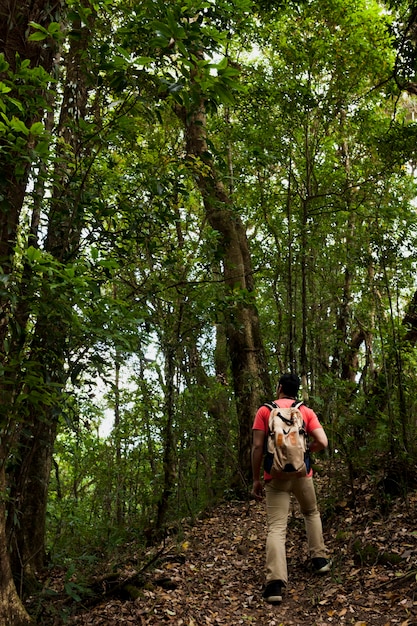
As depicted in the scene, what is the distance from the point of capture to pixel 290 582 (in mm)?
5434

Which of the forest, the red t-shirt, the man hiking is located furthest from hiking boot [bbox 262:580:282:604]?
the red t-shirt

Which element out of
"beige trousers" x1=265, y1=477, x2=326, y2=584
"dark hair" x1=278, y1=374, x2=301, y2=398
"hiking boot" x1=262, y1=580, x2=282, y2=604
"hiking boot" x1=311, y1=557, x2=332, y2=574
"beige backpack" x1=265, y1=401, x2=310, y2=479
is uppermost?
"dark hair" x1=278, y1=374, x2=301, y2=398

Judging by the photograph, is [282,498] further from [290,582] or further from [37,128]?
[37,128]

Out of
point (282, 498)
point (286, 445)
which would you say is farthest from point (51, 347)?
point (282, 498)

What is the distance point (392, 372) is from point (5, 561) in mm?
4931

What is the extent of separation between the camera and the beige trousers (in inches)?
200

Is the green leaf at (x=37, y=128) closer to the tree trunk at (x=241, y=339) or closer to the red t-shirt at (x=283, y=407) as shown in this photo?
A: the red t-shirt at (x=283, y=407)

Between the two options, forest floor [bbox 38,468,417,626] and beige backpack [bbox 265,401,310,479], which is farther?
beige backpack [bbox 265,401,310,479]

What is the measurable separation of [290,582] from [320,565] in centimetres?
35

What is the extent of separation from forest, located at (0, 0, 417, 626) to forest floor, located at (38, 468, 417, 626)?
11cm

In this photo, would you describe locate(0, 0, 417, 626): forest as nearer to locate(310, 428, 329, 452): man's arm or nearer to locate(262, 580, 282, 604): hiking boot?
locate(262, 580, 282, 604): hiking boot

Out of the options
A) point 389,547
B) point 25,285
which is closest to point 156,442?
point 389,547

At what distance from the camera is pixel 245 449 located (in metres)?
9.30

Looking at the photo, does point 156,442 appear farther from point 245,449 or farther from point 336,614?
point 336,614
